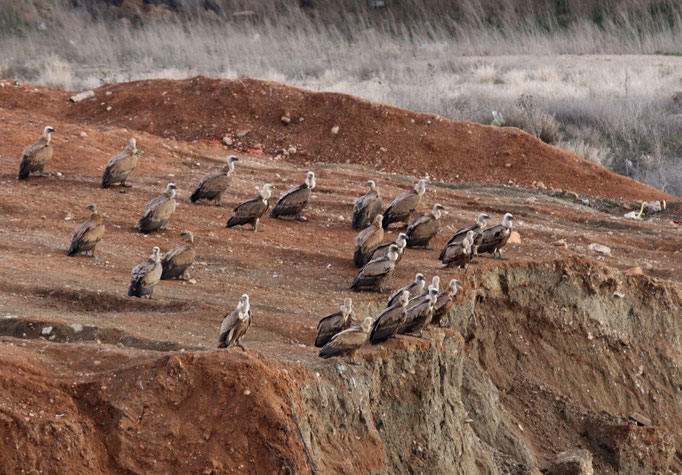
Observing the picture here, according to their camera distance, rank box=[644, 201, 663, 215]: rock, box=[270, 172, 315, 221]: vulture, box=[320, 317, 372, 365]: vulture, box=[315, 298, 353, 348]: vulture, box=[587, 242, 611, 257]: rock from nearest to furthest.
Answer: box=[320, 317, 372, 365]: vulture
box=[315, 298, 353, 348]: vulture
box=[270, 172, 315, 221]: vulture
box=[587, 242, 611, 257]: rock
box=[644, 201, 663, 215]: rock

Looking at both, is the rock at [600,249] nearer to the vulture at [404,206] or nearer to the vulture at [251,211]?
the vulture at [404,206]

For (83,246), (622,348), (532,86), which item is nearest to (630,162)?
(532,86)

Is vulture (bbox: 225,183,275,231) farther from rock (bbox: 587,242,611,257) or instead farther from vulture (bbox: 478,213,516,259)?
rock (bbox: 587,242,611,257)

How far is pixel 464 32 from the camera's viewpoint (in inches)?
1772

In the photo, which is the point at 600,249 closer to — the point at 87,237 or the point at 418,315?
the point at 418,315

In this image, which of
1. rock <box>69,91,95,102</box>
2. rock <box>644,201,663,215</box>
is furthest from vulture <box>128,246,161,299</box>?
rock <box>69,91,95,102</box>

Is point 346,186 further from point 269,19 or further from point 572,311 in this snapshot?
point 269,19

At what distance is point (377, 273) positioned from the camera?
12.2 m

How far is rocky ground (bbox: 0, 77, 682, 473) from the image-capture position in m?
7.54

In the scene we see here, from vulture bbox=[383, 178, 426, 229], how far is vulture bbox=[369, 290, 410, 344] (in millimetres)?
6451

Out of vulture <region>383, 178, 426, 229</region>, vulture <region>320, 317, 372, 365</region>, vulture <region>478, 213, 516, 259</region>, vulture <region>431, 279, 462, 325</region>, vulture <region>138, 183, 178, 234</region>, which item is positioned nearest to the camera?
vulture <region>320, 317, 372, 365</region>

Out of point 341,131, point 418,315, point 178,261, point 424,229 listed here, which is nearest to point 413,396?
point 418,315

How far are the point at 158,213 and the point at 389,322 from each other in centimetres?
623

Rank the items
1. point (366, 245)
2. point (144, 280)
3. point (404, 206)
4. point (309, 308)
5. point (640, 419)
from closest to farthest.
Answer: point (144, 280) → point (309, 308) → point (366, 245) → point (640, 419) → point (404, 206)
